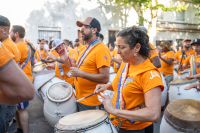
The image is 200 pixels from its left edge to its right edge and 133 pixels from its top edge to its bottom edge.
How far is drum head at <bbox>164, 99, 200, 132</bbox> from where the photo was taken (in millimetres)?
2066

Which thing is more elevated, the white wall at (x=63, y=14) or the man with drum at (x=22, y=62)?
the white wall at (x=63, y=14)

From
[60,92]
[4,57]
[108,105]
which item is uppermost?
[4,57]

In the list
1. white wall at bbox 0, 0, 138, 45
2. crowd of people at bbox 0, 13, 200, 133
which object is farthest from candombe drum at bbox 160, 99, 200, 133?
white wall at bbox 0, 0, 138, 45

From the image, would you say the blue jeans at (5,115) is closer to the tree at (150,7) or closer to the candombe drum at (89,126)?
the candombe drum at (89,126)

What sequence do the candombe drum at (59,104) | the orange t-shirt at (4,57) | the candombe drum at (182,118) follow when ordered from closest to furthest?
the orange t-shirt at (4,57), the candombe drum at (182,118), the candombe drum at (59,104)

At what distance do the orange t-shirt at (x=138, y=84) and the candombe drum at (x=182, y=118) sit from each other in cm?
51

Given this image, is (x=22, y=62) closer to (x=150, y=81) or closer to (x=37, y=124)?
(x=37, y=124)

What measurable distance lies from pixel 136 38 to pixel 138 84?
0.48 meters

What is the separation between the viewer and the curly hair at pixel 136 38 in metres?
1.80

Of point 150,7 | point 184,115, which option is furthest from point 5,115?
point 150,7

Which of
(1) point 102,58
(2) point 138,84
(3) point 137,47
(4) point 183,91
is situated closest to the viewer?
(2) point 138,84

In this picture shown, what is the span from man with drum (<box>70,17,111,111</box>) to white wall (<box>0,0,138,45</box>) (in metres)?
10.5

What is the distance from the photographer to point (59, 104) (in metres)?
3.23

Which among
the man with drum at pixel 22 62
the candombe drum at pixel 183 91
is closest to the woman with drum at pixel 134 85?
the candombe drum at pixel 183 91
